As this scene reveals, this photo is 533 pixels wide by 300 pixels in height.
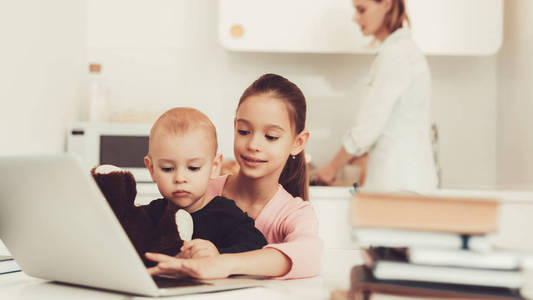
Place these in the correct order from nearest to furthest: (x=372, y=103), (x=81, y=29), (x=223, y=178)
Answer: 1. (x=223, y=178)
2. (x=372, y=103)
3. (x=81, y=29)

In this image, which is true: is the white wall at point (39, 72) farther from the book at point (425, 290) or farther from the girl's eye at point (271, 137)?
the book at point (425, 290)

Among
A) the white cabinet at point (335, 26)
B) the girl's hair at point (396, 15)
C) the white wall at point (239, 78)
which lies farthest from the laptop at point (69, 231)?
the white wall at point (239, 78)

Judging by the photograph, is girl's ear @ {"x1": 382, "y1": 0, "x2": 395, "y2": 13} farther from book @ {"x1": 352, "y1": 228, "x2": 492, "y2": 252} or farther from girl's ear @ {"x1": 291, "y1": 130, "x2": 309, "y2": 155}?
book @ {"x1": 352, "y1": 228, "x2": 492, "y2": 252}

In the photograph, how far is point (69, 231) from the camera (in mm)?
601

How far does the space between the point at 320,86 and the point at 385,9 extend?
0.73 m

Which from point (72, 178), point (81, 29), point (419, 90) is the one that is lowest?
point (72, 178)

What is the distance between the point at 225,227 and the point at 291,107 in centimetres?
23

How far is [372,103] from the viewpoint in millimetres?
2154

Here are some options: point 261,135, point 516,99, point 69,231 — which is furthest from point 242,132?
point 516,99

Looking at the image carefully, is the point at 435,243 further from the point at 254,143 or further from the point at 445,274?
the point at 254,143

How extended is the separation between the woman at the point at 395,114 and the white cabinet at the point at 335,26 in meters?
0.36

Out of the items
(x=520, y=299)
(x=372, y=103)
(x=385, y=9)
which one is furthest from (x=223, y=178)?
(x=385, y=9)

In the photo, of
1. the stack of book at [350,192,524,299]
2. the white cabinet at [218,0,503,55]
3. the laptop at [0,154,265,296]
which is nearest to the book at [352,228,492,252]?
the stack of book at [350,192,524,299]

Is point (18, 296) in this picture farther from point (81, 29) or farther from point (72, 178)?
point (81, 29)
